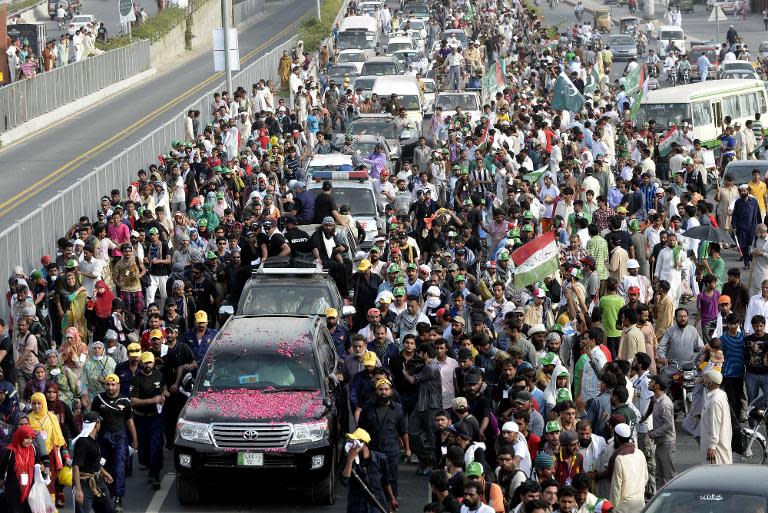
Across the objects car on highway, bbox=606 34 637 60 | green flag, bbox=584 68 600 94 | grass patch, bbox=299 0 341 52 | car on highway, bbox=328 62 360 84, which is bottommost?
car on highway, bbox=606 34 637 60

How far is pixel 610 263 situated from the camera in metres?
21.7

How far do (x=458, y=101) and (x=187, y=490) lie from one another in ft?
94.1

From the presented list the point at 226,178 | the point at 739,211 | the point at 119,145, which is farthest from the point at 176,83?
the point at 739,211

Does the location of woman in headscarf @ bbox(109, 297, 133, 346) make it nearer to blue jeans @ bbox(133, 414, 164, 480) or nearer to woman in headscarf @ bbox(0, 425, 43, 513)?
blue jeans @ bbox(133, 414, 164, 480)

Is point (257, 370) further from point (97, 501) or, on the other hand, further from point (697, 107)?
point (697, 107)

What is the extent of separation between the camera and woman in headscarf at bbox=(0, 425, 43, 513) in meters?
14.6

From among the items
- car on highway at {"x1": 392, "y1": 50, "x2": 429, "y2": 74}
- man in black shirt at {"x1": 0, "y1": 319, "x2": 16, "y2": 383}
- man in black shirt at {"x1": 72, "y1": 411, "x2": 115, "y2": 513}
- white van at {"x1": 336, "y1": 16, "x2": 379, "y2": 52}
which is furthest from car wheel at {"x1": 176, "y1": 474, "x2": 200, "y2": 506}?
white van at {"x1": 336, "y1": 16, "x2": 379, "y2": 52}

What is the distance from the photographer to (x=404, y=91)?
140 feet

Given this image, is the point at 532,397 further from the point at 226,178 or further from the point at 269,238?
the point at 226,178

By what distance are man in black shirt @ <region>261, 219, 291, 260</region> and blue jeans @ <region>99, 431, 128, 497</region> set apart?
22.3ft

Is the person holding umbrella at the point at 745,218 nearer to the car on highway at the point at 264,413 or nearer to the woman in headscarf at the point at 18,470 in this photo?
the car on highway at the point at 264,413

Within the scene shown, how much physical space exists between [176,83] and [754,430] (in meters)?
44.1

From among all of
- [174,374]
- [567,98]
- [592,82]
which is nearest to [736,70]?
[592,82]

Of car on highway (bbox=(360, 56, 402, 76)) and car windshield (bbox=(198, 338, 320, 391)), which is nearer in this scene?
car windshield (bbox=(198, 338, 320, 391))
